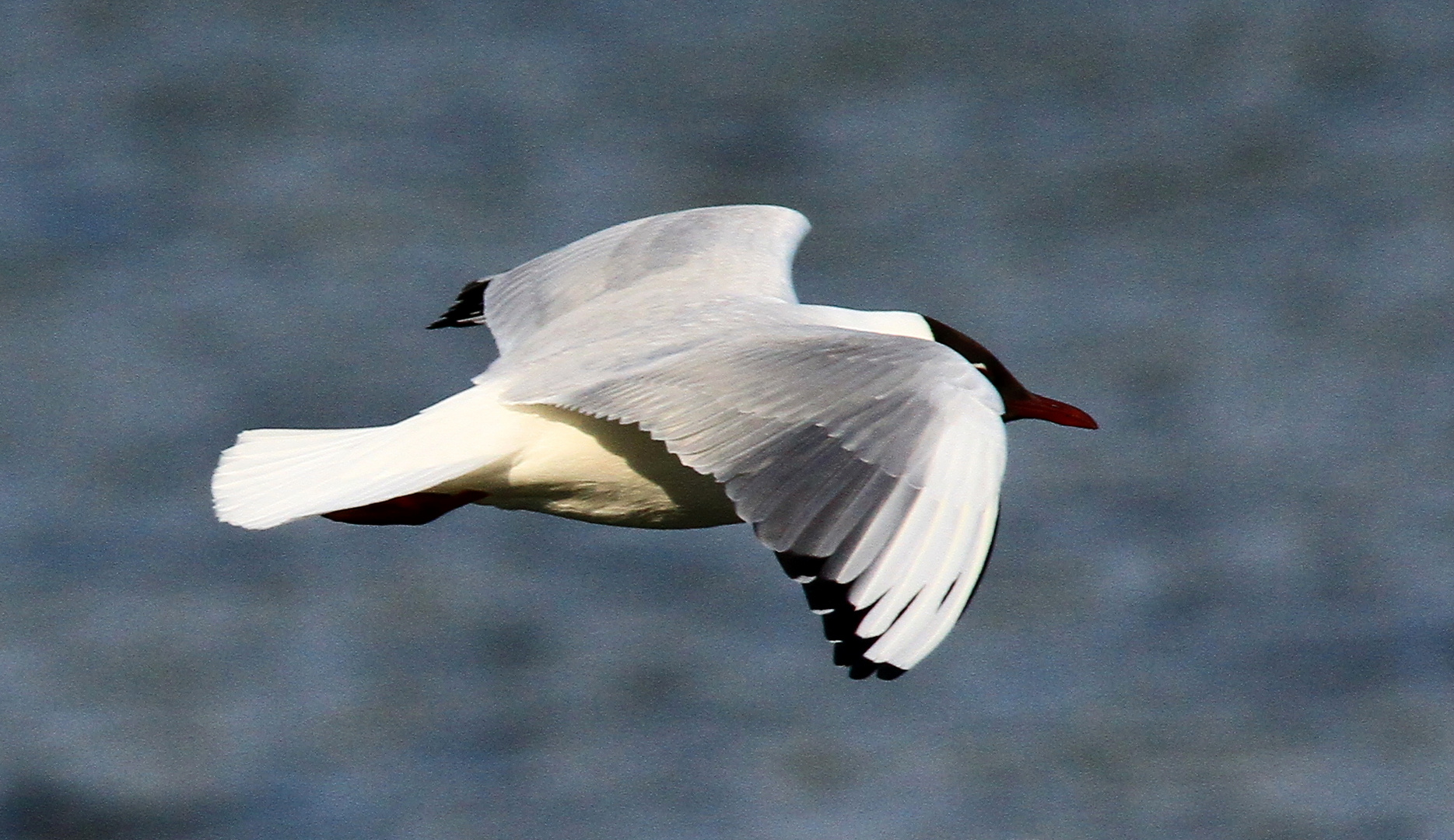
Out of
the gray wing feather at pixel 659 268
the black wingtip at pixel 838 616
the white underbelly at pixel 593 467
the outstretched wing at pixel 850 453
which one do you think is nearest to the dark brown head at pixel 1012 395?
the gray wing feather at pixel 659 268

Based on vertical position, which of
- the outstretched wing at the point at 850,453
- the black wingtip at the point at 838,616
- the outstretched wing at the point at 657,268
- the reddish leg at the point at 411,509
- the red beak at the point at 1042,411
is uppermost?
the outstretched wing at the point at 657,268

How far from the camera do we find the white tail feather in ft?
13.0

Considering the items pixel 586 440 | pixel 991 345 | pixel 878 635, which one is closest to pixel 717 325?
pixel 586 440

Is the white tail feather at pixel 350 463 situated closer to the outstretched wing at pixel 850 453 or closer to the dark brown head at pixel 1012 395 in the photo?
the outstretched wing at pixel 850 453

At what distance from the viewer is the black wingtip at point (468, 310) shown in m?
5.34

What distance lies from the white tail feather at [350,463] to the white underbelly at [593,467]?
0.19ft

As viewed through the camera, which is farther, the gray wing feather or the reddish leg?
the gray wing feather

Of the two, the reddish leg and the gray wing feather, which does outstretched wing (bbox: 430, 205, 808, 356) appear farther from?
the reddish leg

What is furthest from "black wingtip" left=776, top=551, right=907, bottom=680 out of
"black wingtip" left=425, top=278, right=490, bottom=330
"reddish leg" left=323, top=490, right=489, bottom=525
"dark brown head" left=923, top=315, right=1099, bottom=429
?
"black wingtip" left=425, top=278, right=490, bottom=330

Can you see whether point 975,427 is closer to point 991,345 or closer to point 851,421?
point 851,421

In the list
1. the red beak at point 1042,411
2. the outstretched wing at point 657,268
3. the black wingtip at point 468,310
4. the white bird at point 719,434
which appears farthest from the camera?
the black wingtip at point 468,310

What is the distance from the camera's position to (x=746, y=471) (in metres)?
3.51

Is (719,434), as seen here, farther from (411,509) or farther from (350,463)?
(411,509)

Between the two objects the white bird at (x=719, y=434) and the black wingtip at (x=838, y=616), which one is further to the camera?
the white bird at (x=719, y=434)
